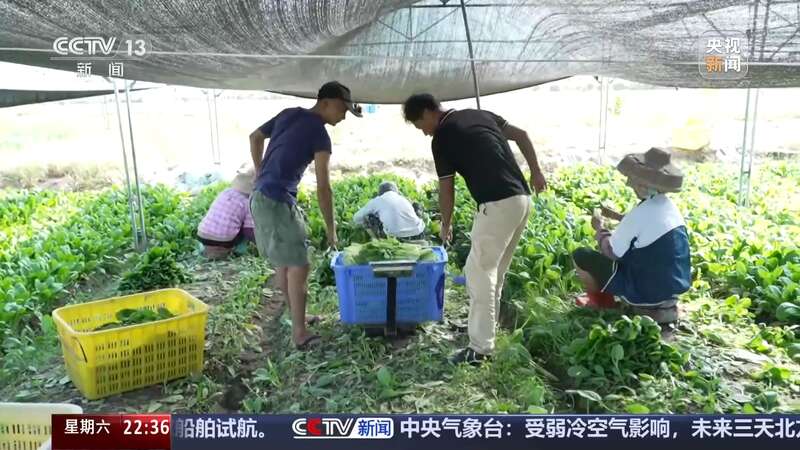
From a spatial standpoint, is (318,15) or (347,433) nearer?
(347,433)

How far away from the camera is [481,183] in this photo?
2812 millimetres

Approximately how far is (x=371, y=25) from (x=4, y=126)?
10265mm

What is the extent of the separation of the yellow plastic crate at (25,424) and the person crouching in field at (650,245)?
7.86 ft

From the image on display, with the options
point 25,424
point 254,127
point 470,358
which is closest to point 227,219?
point 470,358

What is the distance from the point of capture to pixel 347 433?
1.68 meters

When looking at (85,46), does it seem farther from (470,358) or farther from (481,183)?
(470,358)

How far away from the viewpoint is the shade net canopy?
2.94 meters

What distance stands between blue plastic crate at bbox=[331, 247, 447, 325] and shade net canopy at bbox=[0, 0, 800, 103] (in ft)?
3.48

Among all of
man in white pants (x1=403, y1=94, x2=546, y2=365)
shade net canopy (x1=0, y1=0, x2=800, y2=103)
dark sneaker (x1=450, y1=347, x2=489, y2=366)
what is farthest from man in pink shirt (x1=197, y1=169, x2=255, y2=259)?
dark sneaker (x1=450, y1=347, x2=489, y2=366)

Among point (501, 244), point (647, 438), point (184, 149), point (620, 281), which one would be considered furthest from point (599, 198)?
point (184, 149)

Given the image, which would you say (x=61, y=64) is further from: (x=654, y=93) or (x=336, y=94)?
(x=654, y=93)

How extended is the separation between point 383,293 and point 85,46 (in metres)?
1.85

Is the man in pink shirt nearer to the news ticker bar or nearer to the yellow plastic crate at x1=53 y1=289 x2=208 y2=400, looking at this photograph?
the yellow plastic crate at x1=53 y1=289 x2=208 y2=400

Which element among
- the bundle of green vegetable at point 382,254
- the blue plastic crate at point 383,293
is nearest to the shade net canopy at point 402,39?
the bundle of green vegetable at point 382,254
